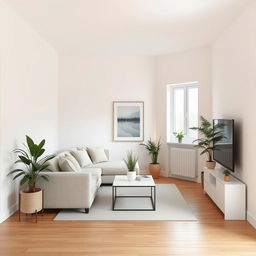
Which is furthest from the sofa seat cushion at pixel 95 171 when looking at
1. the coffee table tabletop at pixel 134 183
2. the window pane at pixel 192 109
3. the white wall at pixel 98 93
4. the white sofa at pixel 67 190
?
the window pane at pixel 192 109

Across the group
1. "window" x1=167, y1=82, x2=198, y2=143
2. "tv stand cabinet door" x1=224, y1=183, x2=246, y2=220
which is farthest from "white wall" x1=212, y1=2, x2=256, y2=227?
"window" x1=167, y1=82, x2=198, y2=143

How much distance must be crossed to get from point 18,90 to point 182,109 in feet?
12.6

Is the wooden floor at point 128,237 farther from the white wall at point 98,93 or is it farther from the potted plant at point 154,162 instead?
the white wall at point 98,93

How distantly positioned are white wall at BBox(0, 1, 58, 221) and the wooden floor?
Result: 0.73m

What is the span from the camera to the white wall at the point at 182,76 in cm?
603

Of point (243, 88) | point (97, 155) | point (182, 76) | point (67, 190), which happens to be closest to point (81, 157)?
point (97, 155)

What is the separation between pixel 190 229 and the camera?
3.49m

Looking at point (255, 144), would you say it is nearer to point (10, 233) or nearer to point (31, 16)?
point (10, 233)

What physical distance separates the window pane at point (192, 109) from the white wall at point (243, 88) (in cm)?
141

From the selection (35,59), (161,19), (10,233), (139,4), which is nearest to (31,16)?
(35,59)

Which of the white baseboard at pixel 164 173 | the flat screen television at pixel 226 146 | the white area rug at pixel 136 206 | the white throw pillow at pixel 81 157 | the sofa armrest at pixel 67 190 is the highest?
the flat screen television at pixel 226 146

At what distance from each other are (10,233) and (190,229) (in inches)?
87.1

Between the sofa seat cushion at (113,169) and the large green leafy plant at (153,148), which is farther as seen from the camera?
the large green leafy plant at (153,148)

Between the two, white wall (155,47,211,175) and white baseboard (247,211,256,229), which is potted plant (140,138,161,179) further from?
white baseboard (247,211,256,229)
